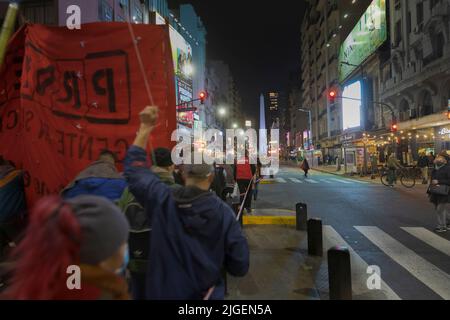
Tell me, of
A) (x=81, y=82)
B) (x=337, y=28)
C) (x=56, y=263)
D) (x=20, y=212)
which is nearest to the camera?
(x=56, y=263)

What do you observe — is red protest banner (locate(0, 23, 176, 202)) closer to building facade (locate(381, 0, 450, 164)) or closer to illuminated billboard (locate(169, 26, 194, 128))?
building facade (locate(381, 0, 450, 164))

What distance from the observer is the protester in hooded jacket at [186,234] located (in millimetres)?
2127

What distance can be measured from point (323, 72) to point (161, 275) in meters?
76.5

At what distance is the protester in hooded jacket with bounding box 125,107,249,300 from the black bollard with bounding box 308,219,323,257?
4.73 m

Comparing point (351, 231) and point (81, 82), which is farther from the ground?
point (81, 82)

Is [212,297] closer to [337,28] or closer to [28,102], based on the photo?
[28,102]

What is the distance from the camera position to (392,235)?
8.55m

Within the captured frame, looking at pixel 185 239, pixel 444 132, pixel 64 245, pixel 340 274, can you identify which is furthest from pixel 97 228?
pixel 444 132

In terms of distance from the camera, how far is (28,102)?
3.77m

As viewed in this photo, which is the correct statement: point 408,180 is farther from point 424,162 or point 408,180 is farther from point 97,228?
point 97,228

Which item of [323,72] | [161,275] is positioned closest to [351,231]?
[161,275]

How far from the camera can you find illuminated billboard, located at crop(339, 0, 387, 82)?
37.4 metres

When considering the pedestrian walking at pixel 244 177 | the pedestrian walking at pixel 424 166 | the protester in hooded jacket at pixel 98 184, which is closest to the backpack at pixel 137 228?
the protester in hooded jacket at pixel 98 184

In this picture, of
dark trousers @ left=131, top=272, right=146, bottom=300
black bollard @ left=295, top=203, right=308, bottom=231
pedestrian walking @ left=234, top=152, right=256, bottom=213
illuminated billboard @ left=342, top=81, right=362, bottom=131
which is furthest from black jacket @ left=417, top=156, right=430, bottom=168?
dark trousers @ left=131, top=272, right=146, bottom=300
